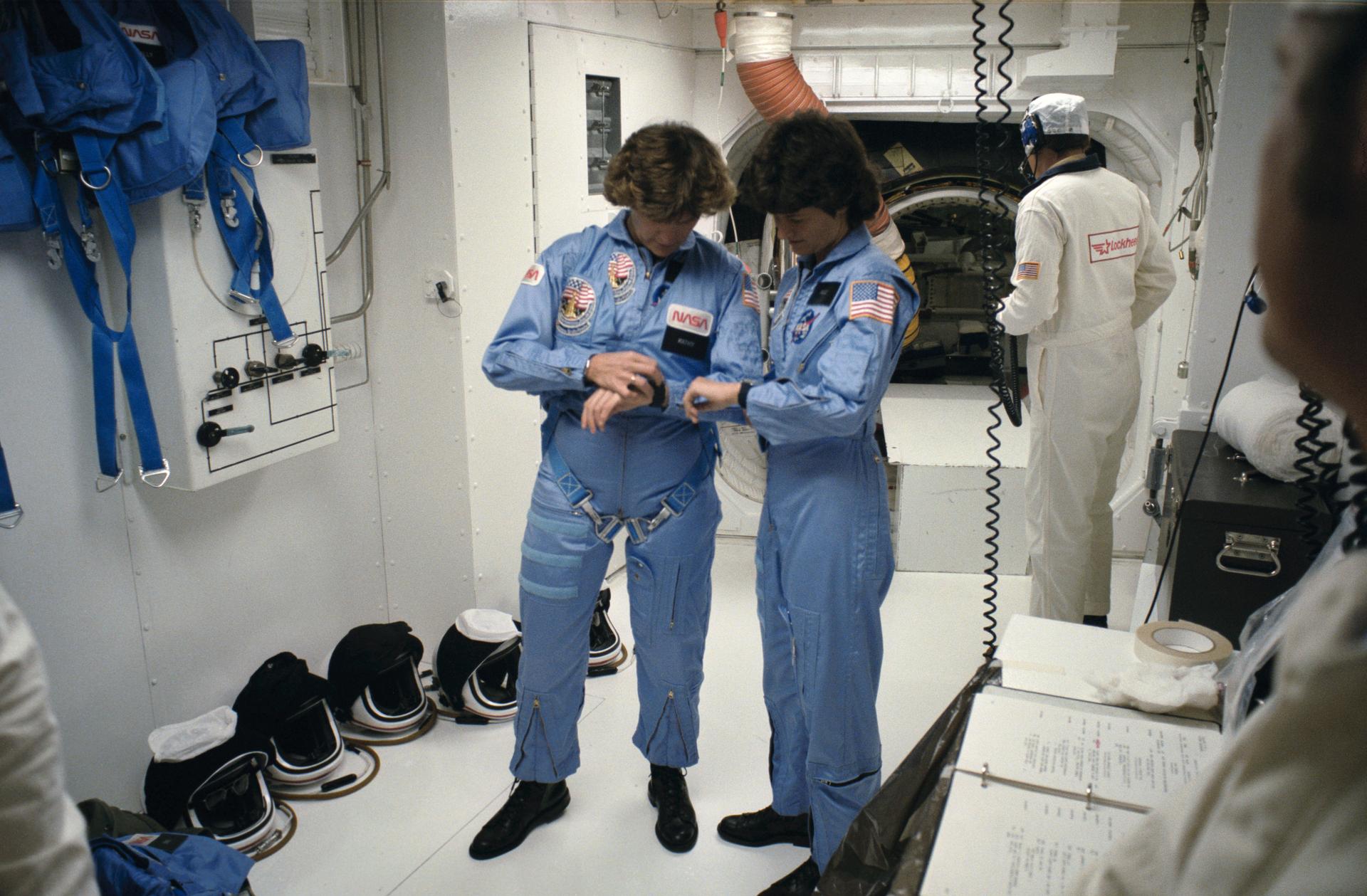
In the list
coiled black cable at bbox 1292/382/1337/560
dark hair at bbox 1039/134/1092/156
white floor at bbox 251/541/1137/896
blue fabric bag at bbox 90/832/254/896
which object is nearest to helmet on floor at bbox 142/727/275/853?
white floor at bbox 251/541/1137/896

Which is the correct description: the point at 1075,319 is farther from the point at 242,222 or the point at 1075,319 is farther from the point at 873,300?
the point at 242,222

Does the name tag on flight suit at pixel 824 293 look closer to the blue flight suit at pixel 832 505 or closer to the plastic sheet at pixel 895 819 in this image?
the blue flight suit at pixel 832 505

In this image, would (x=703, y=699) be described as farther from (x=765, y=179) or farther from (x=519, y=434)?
(x=765, y=179)

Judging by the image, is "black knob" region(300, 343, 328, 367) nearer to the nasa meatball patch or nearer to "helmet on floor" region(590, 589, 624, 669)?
the nasa meatball patch

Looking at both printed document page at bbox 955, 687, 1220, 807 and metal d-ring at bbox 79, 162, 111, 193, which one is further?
metal d-ring at bbox 79, 162, 111, 193

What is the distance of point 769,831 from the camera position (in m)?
2.51

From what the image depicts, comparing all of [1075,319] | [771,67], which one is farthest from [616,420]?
[771,67]

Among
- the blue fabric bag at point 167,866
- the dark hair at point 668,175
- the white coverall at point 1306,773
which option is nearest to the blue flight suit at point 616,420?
the dark hair at point 668,175

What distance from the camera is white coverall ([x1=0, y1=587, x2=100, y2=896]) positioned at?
28.3 inches

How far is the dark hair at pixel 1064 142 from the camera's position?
3.21m

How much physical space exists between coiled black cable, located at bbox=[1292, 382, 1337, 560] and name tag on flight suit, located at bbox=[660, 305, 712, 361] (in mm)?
1217

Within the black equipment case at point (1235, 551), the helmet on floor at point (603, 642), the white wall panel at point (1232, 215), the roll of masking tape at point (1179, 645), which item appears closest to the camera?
the roll of masking tape at point (1179, 645)

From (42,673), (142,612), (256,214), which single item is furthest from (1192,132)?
(42,673)

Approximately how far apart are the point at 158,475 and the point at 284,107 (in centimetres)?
89
